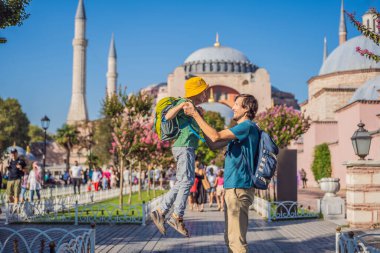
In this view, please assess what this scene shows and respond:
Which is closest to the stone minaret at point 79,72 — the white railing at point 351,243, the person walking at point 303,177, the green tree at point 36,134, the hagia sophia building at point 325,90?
the hagia sophia building at point 325,90

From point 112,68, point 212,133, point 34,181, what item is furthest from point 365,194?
point 112,68

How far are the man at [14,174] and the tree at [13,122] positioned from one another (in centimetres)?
4739

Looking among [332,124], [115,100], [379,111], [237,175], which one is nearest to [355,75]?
[332,124]

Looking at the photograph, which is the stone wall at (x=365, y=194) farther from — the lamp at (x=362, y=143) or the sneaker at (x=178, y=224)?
the sneaker at (x=178, y=224)

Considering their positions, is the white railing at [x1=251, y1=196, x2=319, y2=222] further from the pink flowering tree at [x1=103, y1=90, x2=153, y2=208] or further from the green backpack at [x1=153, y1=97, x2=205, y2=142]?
the green backpack at [x1=153, y1=97, x2=205, y2=142]

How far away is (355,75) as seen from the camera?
43.0 m

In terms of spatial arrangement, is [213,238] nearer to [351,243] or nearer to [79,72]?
[351,243]

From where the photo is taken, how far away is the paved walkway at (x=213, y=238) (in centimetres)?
912

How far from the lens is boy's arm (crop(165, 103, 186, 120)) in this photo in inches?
212

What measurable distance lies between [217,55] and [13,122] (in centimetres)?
3986

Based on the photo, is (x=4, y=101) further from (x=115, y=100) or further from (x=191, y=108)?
(x=191, y=108)

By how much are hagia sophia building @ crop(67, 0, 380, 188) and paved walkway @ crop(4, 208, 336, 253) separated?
2.27m

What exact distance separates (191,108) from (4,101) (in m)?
65.4

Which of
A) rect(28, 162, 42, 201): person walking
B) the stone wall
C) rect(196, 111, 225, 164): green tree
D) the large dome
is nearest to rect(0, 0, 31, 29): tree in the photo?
the stone wall
